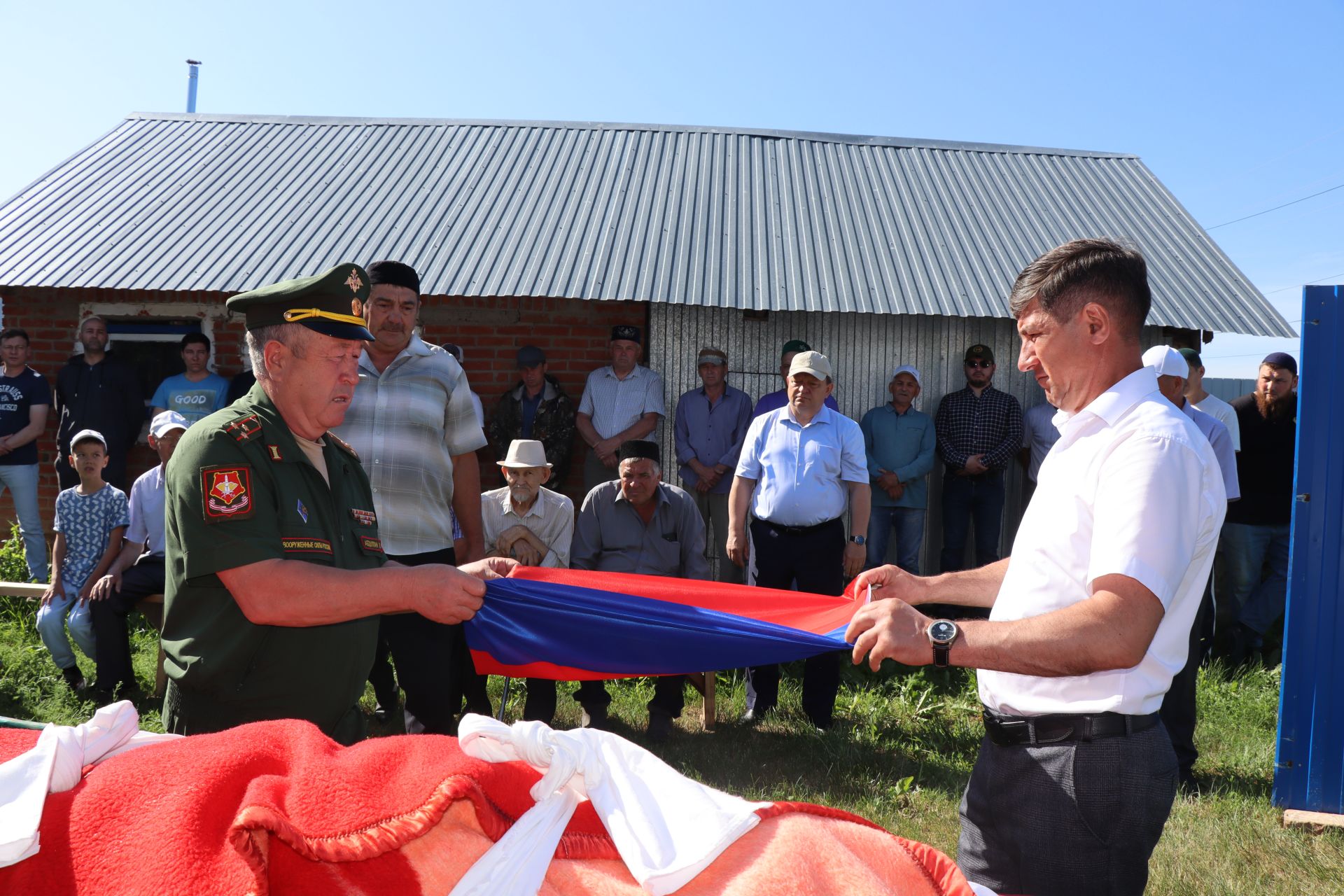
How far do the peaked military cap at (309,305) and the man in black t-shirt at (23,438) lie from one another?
6875 millimetres

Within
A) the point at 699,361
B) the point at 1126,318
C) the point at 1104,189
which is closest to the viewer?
the point at 1126,318

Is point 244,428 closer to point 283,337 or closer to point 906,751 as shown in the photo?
point 283,337

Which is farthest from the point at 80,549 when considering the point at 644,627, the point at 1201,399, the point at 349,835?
the point at 1201,399

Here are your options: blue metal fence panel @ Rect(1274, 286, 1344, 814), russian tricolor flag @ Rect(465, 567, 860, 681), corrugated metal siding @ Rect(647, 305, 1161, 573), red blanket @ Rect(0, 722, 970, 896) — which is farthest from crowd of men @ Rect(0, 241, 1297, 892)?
red blanket @ Rect(0, 722, 970, 896)

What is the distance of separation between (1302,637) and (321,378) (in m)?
4.21

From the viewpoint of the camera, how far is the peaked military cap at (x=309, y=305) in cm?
221

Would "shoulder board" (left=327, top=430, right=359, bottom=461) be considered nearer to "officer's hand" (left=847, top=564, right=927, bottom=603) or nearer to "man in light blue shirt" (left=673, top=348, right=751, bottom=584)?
"officer's hand" (left=847, top=564, right=927, bottom=603)

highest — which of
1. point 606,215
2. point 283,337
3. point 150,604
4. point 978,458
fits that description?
point 606,215

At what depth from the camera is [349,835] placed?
3.93 feet

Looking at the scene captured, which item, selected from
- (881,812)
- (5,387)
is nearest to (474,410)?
(881,812)

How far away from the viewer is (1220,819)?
4352mm

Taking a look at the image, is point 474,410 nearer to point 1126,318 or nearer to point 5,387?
point 1126,318

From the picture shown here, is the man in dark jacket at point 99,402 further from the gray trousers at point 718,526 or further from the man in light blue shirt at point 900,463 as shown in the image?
the man in light blue shirt at point 900,463

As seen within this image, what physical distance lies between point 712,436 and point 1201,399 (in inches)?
135
